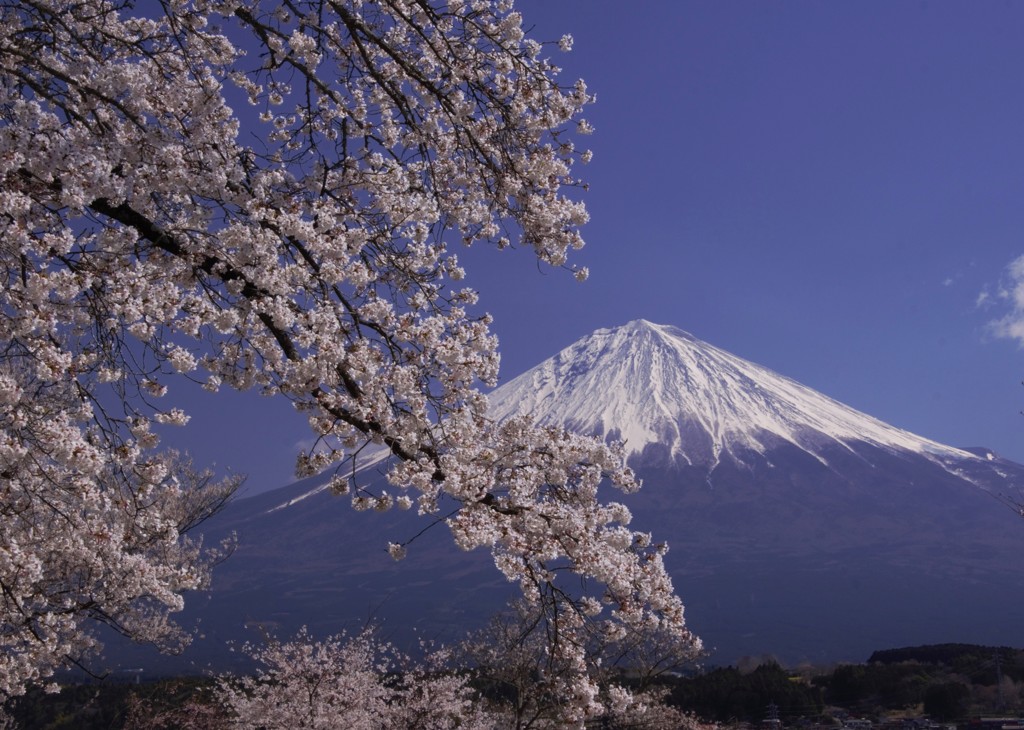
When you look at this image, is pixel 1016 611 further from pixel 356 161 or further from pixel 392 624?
pixel 356 161

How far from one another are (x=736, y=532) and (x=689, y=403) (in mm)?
31075

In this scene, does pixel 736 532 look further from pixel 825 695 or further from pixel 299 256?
pixel 299 256

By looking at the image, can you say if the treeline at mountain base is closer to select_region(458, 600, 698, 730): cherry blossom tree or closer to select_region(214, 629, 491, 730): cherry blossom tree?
select_region(458, 600, 698, 730): cherry blossom tree

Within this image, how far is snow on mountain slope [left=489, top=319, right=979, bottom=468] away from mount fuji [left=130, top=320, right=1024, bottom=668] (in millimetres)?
442

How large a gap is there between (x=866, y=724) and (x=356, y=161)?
25468 millimetres

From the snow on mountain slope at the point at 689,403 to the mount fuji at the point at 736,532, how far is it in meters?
0.44

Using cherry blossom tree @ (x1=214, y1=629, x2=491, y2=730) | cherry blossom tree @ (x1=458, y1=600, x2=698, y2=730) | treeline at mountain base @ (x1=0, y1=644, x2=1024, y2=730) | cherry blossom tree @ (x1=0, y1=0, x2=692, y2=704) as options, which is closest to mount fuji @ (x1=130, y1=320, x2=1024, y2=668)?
treeline at mountain base @ (x1=0, y1=644, x2=1024, y2=730)

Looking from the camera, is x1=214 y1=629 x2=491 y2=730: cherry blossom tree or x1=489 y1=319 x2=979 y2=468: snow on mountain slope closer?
x1=214 y1=629 x2=491 y2=730: cherry blossom tree

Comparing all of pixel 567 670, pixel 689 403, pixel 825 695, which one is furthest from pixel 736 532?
pixel 567 670

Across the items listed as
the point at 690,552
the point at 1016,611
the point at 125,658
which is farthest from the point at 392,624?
the point at 1016,611

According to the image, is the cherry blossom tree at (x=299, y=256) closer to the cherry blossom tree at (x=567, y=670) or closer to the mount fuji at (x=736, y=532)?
the cherry blossom tree at (x=567, y=670)

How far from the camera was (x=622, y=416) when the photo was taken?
457 feet

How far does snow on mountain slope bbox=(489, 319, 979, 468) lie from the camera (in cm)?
13750

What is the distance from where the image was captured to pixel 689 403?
14875 cm
